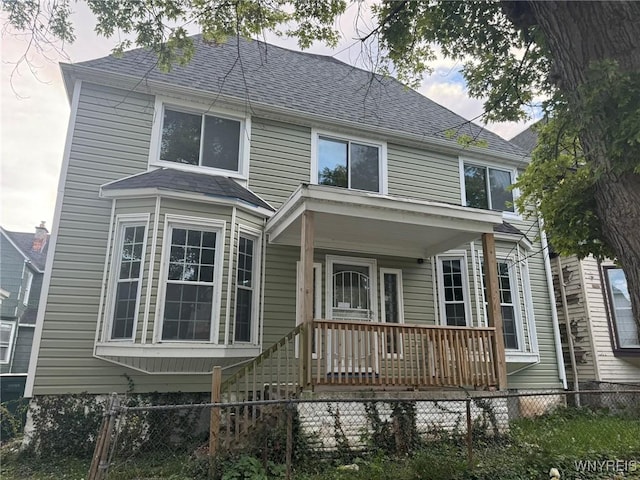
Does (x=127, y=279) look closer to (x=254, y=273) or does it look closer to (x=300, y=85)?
(x=254, y=273)

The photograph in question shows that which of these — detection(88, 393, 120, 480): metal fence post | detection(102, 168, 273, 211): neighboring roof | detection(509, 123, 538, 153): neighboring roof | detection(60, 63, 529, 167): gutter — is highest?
detection(509, 123, 538, 153): neighboring roof

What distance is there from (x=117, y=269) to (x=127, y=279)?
0.90 ft

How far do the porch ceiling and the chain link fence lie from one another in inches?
108

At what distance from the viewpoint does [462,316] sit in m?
9.34

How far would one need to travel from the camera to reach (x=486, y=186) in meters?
10.5

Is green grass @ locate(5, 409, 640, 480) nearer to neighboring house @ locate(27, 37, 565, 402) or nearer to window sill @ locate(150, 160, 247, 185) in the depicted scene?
neighboring house @ locate(27, 37, 565, 402)

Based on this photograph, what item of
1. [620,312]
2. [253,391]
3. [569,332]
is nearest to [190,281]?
[253,391]

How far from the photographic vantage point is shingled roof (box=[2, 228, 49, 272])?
54.9 feet

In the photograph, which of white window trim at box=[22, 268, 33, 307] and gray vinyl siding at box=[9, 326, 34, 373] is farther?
white window trim at box=[22, 268, 33, 307]

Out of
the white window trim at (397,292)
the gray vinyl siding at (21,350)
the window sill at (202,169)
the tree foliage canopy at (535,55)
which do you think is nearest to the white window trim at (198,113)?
the window sill at (202,169)

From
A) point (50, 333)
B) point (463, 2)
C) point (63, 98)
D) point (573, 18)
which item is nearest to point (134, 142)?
point (63, 98)

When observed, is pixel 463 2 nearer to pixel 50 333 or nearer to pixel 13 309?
pixel 50 333

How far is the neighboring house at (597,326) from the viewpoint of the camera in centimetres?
1021

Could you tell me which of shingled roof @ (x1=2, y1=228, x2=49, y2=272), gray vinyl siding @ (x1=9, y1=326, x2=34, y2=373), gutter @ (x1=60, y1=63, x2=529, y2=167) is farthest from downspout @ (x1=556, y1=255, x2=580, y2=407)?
shingled roof @ (x1=2, y1=228, x2=49, y2=272)
